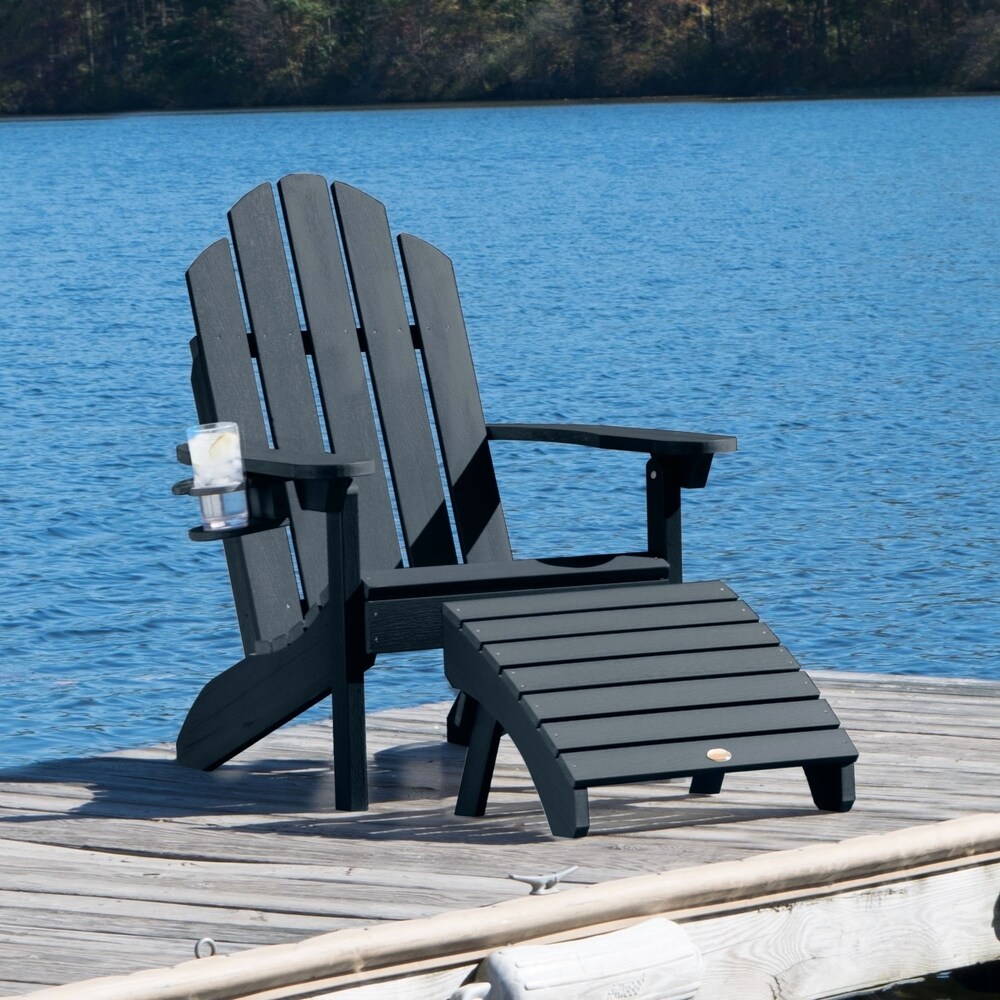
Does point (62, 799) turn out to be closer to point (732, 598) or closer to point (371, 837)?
point (371, 837)

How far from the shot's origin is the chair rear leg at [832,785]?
3004mm

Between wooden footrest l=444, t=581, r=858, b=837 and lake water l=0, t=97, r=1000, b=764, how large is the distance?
358cm

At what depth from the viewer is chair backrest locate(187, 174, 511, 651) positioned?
3.55m

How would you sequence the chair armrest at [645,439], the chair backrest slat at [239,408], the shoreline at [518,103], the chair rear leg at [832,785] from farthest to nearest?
the shoreline at [518,103], the chair backrest slat at [239,408], the chair armrest at [645,439], the chair rear leg at [832,785]

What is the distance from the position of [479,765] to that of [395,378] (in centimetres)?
103

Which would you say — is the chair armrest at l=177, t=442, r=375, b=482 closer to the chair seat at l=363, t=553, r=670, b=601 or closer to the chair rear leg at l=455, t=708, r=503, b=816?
the chair seat at l=363, t=553, r=670, b=601

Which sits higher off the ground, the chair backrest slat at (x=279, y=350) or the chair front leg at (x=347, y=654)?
the chair backrest slat at (x=279, y=350)

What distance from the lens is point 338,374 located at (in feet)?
12.3

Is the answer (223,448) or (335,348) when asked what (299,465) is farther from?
(335,348)

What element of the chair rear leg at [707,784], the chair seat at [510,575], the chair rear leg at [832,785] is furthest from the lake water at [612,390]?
the chair rear leg at [832,785]

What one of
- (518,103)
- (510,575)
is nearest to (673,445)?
(510,575)

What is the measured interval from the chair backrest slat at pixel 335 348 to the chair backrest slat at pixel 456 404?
15cm

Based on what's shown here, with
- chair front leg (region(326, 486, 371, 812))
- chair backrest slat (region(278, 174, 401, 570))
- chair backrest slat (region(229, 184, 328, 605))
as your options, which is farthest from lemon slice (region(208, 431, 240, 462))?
chair backrest slat (region(278, 174, 401, 570))

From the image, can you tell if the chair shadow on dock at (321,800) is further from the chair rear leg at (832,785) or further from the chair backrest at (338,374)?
the chair backrest at (338,374)
